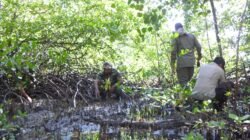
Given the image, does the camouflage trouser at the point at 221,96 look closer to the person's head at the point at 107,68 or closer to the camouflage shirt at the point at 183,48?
the camouflage shirt at the point at 183,48

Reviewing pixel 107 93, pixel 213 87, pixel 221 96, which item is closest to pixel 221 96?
pixel 221 96

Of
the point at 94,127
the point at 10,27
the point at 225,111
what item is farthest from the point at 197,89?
the point at 10,27

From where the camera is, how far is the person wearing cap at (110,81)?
23.1 feet

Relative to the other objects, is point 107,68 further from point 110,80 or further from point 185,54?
point 185,54

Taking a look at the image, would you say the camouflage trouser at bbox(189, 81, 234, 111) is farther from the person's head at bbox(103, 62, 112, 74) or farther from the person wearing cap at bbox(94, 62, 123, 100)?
the person's head at bbox(103, 62, 112, 74)

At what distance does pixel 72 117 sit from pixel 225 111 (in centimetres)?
186

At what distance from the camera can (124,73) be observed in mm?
8531

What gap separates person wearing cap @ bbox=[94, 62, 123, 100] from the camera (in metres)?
7.04

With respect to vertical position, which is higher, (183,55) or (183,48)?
(183,48)

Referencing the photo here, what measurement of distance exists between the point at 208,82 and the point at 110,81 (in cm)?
244

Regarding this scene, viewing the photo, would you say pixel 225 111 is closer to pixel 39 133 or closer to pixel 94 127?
pixel 94 127

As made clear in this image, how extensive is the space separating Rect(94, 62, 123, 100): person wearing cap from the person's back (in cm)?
224

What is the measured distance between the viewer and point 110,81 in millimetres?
7086

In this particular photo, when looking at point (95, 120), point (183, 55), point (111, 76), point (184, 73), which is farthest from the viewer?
point (111, 76)
